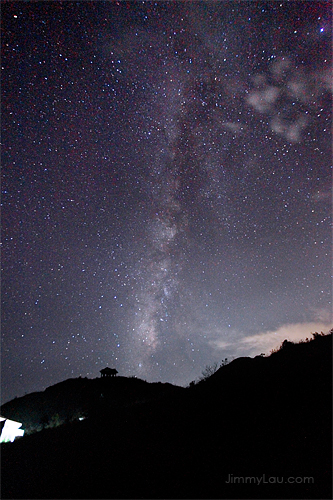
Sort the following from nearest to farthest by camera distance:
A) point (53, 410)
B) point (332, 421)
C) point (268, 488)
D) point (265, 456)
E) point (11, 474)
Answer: point (268, 488), point (265, 456), point (332, 421), point (11, 474), point (53, 410)

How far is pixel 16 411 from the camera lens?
29.2 m

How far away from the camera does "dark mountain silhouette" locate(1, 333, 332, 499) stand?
161 inches

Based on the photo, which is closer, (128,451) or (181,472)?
(181,472)

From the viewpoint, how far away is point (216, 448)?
5133mm

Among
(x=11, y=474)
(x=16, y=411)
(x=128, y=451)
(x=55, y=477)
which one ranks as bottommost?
(x=16, y=411)

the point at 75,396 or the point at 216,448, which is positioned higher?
the point at 216,448

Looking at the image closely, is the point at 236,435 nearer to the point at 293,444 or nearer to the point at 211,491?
the point at 293,444

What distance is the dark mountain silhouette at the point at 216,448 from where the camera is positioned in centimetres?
408

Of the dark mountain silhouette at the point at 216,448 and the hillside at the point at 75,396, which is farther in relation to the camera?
the hillside at the point at 75,396

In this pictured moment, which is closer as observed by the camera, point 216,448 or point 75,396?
point 216,448

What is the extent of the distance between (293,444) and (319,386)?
7.52ft

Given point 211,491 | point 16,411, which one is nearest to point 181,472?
point 211,491

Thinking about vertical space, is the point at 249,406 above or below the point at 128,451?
above

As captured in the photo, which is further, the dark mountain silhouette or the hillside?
the hillside
